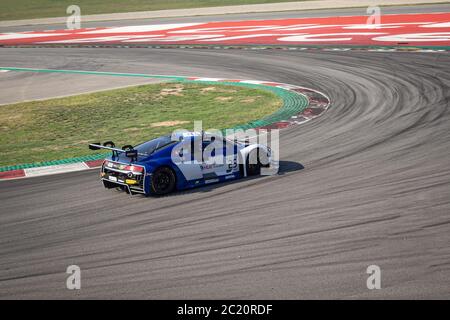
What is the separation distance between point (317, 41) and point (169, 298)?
27.8m

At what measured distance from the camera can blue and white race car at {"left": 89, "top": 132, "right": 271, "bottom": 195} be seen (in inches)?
535

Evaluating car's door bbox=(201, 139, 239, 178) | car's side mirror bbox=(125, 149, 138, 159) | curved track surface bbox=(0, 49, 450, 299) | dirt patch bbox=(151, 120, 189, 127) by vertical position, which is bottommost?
curved track surface bbox=(0, 49, 450, 299)

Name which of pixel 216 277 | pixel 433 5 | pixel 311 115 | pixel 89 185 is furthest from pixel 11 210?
pixel 433 5

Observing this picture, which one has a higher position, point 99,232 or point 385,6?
point 385,6

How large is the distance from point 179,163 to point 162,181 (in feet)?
1.70

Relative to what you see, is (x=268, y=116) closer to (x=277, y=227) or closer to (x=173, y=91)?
(x=173, y=91)

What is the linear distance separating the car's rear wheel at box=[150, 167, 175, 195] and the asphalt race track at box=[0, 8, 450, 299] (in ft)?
0.80

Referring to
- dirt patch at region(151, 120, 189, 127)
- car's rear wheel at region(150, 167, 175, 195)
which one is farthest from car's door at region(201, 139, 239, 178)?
dirt patch at region(151, 120, 189, 127)

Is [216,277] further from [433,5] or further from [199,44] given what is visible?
[433,5]

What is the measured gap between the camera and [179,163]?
13.9 m

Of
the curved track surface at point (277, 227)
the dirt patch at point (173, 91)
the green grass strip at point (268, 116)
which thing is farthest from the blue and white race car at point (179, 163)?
the dirt patch at point (173, 91)

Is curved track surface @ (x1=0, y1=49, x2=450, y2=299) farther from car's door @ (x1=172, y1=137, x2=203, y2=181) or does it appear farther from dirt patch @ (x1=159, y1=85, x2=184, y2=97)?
dirt patch @ (x1=159, y1=85, x2=184, y2=97)

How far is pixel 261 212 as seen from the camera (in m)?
12.3

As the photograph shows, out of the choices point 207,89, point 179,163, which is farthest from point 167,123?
point 179,163
